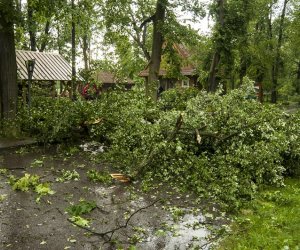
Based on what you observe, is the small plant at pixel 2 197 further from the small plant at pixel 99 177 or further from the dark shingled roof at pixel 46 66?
the dark shingled roof at pixel 46 66

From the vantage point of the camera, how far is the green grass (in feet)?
14.9

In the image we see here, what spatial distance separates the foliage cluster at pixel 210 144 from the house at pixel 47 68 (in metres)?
7.95

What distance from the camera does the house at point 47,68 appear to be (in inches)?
687

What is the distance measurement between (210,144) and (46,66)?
12840mm

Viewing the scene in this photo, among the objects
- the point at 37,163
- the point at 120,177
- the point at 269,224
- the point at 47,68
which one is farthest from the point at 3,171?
the point at 47,68

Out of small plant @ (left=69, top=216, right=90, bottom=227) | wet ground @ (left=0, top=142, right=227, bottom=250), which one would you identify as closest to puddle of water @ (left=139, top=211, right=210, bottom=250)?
wet ground @ (left=0, top=142, right=227, bottom=250)

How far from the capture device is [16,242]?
14.7 feet

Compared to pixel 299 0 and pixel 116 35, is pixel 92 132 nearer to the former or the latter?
pixel 116 35

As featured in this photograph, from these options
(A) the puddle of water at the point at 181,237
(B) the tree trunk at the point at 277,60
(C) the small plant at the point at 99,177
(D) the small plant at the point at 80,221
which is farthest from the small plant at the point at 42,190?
(B) the tree trunk at the point at 277,60

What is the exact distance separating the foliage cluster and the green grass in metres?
0.34

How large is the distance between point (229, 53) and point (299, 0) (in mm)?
13971

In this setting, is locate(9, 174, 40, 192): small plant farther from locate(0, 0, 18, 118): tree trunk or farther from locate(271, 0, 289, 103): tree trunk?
locate(271, 0, 289, 103): tree trunk

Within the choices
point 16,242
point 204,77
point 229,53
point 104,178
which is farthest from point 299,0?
point 16,242

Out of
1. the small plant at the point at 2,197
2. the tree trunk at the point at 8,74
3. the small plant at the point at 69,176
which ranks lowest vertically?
the small plant at the point at 2,197
